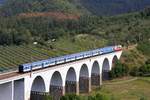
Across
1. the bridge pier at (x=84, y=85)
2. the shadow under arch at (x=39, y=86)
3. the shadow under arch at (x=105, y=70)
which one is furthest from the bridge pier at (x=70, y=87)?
the shadow under arch at (x=105, y=70)

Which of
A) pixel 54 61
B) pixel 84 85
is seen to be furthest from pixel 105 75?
pixel 54 61

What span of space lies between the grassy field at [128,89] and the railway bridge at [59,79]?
2377 mm

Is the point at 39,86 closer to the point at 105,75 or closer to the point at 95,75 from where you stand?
the point at 95,75

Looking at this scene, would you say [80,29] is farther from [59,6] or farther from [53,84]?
[53,84]

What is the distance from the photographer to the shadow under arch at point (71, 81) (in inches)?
2228

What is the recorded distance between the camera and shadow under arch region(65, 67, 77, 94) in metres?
56.6

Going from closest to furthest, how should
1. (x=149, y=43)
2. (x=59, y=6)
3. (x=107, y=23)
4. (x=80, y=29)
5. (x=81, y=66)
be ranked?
(x=81, y=66), (x=149, y=43), (x=80, y=29), (x=107, y=23), (x=59, y=6)

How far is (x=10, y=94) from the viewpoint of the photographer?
41781mm

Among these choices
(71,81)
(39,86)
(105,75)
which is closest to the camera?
(39,86)

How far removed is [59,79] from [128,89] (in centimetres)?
1577

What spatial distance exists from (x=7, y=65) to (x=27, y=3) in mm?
131696

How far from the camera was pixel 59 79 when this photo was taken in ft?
172

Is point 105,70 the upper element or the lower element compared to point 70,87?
upper

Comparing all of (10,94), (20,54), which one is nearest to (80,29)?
(20,54)
